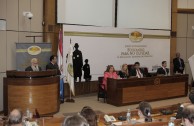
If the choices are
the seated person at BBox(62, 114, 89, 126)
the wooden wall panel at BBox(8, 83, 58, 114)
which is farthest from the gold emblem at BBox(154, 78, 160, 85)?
the seated person at BBox(62, 114, 89, 126)

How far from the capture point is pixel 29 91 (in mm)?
7359

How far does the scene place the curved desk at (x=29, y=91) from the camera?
7.35 meters

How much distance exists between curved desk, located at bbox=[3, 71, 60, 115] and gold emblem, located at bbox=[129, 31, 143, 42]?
516 centimetres

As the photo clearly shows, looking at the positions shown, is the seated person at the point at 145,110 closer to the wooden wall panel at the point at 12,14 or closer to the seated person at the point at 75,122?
the seated person at the point at 75,122

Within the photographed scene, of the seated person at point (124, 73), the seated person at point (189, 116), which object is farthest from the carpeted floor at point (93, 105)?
the seated person at point (189, 116)

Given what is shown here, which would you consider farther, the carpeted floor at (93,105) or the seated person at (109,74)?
the seated person at (109,74)

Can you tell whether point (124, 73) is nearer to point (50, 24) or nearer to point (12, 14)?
point (50, 24)

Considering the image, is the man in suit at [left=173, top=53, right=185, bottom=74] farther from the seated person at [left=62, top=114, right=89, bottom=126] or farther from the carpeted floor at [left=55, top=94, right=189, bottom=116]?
the seated person at [left=62, top=114, right=89, bottom=126]

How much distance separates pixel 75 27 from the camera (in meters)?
10.7

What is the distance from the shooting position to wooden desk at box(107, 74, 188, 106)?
9.38 m

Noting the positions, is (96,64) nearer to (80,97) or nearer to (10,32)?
(80,97)

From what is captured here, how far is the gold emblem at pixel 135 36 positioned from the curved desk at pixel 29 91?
16.9ft

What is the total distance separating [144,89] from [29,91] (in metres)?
3.99

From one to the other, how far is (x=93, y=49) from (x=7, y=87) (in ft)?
13.9
